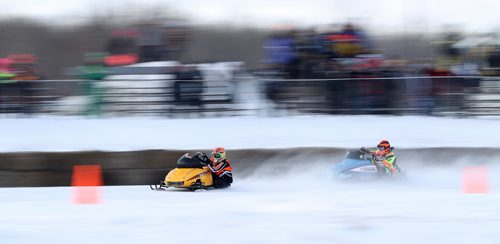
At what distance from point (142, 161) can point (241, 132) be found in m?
2.04

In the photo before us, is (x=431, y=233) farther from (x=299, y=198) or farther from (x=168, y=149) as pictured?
(x=168, y=149)

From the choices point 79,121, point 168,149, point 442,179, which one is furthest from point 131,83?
point 442,179

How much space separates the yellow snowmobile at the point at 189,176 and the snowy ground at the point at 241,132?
7.16 feet

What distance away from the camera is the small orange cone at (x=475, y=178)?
1354cm

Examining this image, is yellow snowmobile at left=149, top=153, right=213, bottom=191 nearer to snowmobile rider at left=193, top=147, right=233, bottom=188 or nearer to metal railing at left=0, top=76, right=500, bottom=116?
snowmobile rider at left=193, top=147, right=233, bottom=188

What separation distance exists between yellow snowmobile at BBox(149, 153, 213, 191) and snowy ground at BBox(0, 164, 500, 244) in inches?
40.8

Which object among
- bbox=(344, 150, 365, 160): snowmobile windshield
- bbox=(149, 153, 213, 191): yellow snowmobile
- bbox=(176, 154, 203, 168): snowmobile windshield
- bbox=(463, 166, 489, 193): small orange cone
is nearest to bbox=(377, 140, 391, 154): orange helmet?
bbox=(344, 150, 365, 160): snowmobile windshield

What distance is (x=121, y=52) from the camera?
18.1 m

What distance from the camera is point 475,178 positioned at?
1491 cm

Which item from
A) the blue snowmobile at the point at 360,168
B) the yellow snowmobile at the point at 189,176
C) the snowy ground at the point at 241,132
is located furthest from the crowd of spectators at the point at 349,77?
the yellow snowmobile at the point at 189,176

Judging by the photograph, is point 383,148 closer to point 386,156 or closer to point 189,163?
point 386,156

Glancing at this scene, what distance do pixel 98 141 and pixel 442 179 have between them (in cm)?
589

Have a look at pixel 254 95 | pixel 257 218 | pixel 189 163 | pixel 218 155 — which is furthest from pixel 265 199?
pixel 254 95

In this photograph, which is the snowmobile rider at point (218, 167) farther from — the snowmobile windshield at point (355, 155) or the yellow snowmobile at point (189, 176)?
the snowmobile windshield at point (355, 155)
